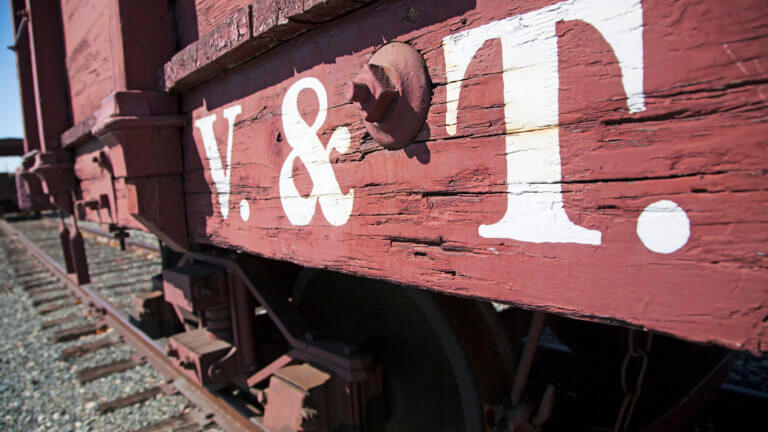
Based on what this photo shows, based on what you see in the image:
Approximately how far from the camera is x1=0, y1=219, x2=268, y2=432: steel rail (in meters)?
3.04

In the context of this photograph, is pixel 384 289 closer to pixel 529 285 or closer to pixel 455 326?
pixel 455 326

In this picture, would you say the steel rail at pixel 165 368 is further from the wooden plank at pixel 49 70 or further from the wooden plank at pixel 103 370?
the wooden plank at pixel 49 70

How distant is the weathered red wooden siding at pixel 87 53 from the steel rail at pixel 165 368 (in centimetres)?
213

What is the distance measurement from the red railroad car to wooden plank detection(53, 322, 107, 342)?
333cm

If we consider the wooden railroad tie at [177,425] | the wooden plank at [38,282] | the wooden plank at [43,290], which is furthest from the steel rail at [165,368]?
the wooden plank at [38,282]

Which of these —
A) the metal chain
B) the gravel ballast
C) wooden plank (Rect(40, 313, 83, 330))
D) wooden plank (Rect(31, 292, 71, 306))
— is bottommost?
the gravel ballast

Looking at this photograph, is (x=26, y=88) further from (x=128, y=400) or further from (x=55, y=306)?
(x=128, y=400)

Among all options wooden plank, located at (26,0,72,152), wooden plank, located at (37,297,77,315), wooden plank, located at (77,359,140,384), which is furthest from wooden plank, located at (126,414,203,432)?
wooden plank, located at (37,297,77,315)

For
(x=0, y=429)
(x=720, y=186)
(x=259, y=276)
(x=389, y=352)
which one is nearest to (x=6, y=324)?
(x=0, y=429)

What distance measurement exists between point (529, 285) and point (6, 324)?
7250mm

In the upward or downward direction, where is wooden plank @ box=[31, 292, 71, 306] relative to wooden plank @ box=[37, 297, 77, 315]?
upward

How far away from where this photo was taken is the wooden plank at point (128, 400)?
3.56 m

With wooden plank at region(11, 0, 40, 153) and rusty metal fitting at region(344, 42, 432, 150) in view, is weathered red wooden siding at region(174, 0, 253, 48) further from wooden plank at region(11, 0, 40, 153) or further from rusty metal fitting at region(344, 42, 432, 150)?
wooden plank at region(11, 0, 40, 153)

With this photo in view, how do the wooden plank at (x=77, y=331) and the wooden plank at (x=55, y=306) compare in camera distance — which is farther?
the wooden plank at (x=55, y=306)
